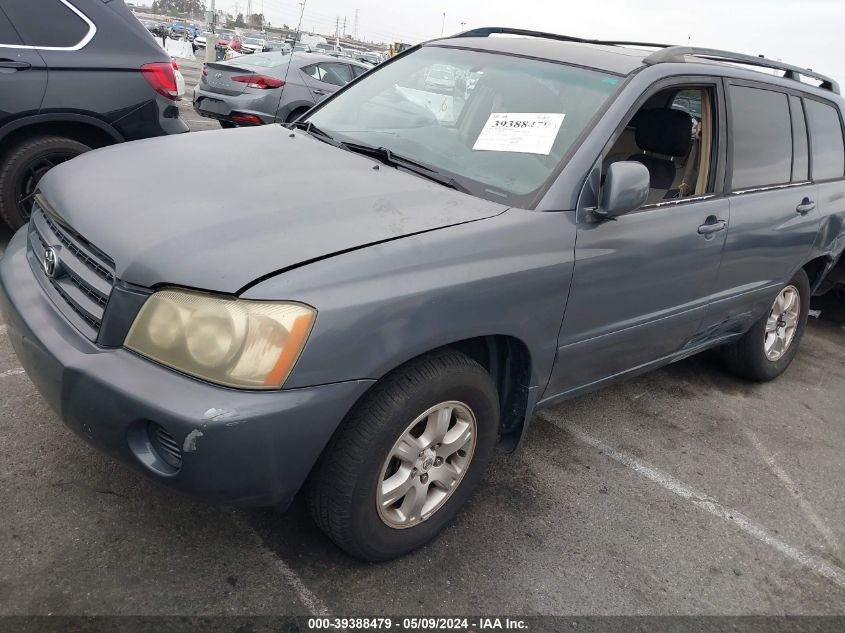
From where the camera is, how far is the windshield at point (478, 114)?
2.67 meters

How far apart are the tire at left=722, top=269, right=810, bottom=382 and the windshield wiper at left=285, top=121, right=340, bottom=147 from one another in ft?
8.73

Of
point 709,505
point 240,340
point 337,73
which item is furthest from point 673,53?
point 337,73

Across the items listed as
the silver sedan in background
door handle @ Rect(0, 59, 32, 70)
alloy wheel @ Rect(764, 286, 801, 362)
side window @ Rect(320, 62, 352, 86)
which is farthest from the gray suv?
side window @ Rect(320, 62, 352, 86)

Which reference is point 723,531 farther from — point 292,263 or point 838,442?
point 292,263

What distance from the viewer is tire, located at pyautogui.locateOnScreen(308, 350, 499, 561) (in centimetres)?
208

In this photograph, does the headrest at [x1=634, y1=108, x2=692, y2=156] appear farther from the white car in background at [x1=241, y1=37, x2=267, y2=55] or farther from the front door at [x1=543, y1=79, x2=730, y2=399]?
the white car in background at [x1=241, y1=37, x2=267, y2=55]

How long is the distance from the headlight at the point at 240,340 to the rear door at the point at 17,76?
3.15 metres

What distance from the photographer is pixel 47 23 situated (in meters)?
4.35

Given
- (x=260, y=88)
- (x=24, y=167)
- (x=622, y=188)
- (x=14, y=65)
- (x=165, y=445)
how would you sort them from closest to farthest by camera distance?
1. (x=165, y=445)
2. (x=622, y=188)
3. (x=14, y=65)
4. (x=24, y=167)
5. (x=260, y=88)

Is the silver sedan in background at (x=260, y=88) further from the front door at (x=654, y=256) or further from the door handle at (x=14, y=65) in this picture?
the front door at (x=654, y=256)

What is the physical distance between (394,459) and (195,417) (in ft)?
2.34

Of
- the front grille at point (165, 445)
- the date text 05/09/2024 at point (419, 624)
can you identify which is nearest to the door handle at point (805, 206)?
the date text 05/09/2024 at point (419, 624)

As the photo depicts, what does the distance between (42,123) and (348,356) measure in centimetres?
351

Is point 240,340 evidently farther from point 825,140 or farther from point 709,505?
point 825,140
